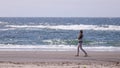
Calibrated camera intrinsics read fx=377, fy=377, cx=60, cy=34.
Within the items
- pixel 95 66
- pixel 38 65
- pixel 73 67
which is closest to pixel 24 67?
pixel 38 65

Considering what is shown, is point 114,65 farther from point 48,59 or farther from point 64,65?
point 48,59

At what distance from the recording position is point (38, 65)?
16.0 m

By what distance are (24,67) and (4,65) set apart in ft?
3.44

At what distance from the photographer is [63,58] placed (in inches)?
756

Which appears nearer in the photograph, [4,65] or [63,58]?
[4,65]

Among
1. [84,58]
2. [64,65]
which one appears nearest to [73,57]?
[84,58]

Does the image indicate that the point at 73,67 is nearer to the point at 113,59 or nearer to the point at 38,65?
the point at 38,65

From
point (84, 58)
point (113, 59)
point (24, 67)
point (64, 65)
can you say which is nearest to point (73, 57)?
point (84, 58)

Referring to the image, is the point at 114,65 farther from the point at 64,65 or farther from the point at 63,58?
the point at 63,58

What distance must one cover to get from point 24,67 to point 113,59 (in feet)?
18.1

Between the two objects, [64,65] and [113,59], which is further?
[113,59]

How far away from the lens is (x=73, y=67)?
15461 mm

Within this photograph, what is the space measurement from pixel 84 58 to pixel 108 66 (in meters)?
3.46

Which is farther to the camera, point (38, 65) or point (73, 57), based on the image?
point (73, 57)
